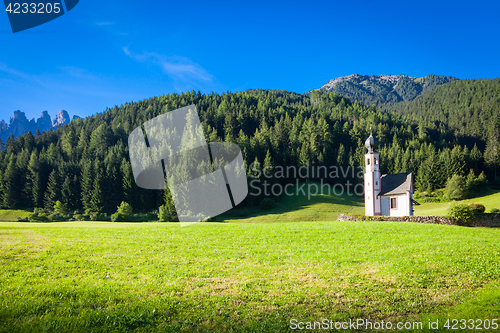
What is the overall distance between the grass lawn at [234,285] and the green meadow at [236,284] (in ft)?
0.12

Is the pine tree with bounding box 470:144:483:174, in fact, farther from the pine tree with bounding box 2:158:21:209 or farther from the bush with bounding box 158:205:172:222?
the pine tree with bounding box 2:158:21:209

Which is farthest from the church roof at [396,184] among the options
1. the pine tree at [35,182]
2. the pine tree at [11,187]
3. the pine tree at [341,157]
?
the pine tree at [11,187]

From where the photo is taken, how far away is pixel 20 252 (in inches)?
557

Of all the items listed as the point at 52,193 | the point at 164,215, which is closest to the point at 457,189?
the point at 164,215

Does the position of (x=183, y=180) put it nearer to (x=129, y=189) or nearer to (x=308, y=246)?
(x=129, y=189)

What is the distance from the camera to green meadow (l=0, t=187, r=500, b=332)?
693 cm

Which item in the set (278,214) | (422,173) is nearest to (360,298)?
(278,214)

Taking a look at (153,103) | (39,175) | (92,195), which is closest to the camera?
(92,195)

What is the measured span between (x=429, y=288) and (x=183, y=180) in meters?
54.3

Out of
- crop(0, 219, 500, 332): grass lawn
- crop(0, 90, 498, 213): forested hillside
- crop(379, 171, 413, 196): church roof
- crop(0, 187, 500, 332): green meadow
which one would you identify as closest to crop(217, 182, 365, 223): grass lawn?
crop(0, 90, 498, 213): forested hillside

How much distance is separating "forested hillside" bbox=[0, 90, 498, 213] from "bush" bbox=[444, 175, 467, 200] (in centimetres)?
906

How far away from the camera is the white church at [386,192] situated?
1612 inches

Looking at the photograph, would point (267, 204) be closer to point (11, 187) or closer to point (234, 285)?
point (234, 285)

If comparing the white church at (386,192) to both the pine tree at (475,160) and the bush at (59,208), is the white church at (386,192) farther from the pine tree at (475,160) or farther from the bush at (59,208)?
the bush at (59,208)
